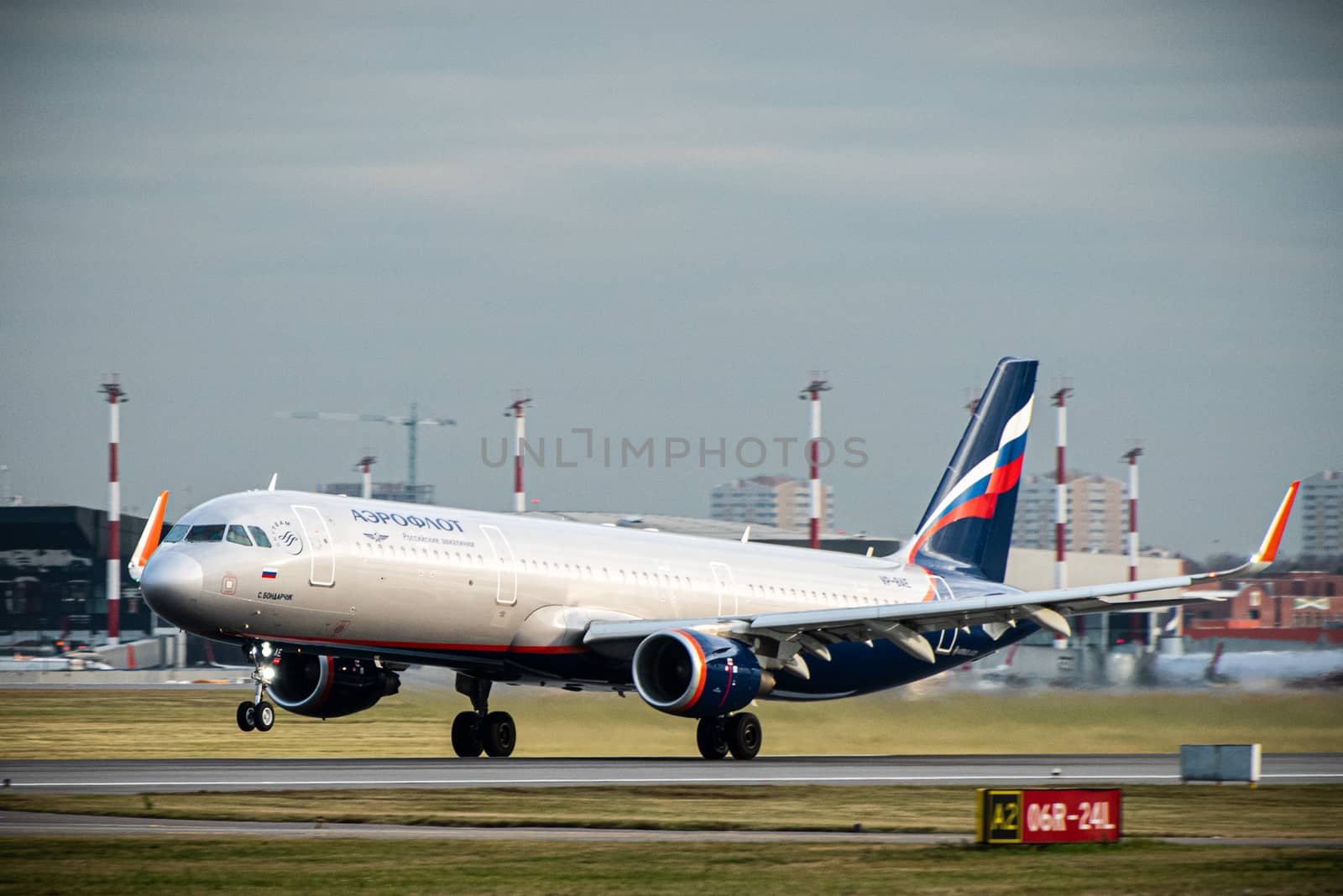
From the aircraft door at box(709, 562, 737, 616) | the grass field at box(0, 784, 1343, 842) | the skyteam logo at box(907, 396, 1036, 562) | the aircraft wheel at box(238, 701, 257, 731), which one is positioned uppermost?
the skyteam logo at box(907, 396, 1036, 562)

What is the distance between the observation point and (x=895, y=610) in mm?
36344

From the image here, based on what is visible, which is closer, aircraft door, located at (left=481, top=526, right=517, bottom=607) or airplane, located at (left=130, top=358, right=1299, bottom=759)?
airplane, located at (left=130, top=358, right=1299, bottom=759)

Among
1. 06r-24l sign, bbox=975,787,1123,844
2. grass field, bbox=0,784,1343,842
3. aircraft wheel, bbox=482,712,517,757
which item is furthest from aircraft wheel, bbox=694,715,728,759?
06r-24l sign, bbox=975,787,1123,844

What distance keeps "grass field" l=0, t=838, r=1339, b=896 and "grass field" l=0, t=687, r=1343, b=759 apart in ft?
64.2

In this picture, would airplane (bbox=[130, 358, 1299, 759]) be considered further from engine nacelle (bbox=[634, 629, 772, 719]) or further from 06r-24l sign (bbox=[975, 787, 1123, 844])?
06r-24l sign (bbox=[975, 787, 1123, 844])

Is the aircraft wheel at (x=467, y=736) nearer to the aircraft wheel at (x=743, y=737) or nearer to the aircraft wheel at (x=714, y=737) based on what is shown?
the aircraft wheel at (x=714, y=737)

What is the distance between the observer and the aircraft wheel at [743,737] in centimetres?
3666

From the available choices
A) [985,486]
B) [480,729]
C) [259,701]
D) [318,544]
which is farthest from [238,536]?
[985,486]

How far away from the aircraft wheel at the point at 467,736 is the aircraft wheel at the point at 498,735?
0.18 metres

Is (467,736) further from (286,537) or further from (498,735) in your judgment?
(286,537)

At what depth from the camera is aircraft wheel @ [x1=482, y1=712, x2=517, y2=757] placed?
126 ft

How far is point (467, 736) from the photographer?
38.2 metres

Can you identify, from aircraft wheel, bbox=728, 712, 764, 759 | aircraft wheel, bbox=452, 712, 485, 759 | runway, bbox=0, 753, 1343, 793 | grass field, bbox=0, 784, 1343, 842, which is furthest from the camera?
aircraft wheel, bbox=452, 712, 485, 759

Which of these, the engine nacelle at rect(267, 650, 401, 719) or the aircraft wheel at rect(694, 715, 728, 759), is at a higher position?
the engine nacelle at rect(267, 650, 401, 719)
